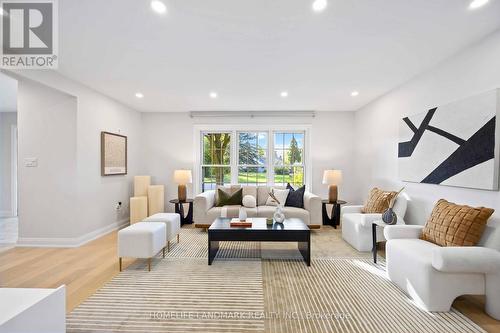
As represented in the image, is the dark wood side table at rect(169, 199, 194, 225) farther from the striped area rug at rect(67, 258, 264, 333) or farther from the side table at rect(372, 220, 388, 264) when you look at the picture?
the side table at rect(372, 220, 388, 264)

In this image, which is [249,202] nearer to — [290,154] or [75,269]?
[290,154]

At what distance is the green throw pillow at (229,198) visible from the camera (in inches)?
191

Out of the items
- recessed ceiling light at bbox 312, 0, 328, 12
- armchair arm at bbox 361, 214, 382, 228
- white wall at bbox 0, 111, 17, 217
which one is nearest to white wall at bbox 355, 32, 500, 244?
armchair arm at bbox 361, 214, 382, 228

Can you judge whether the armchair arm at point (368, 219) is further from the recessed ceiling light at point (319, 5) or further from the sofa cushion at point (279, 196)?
the recessed ceiling light at point (319, 5)

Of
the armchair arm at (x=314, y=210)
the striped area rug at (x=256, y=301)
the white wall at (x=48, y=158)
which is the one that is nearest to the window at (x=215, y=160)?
the armchair arm at (x=314, y=210)

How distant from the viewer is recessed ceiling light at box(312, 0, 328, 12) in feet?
6.39

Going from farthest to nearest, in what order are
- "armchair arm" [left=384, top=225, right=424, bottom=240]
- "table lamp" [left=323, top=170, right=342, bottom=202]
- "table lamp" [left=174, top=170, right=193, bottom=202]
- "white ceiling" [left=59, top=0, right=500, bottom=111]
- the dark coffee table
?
"table lamp" [left=174, top=170, right=193, bottom=202]
"table lamp" [left=323, top=170, right=342, bottom=202]
the dark coffee table
"armchair arm" [left=384, top=225, right=424, bottom=240]
"white ceiling" [left=59, top=0, right=500, bottom=111]

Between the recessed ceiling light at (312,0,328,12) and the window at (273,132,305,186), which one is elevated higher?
the recessed ceiling light at (312,0,328,12)

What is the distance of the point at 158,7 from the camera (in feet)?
6.61

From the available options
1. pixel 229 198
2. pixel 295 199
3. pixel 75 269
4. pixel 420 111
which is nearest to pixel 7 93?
pixel 75 269

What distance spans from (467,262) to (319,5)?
95.9 inches

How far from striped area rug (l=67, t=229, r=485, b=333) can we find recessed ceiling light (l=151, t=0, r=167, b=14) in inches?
101

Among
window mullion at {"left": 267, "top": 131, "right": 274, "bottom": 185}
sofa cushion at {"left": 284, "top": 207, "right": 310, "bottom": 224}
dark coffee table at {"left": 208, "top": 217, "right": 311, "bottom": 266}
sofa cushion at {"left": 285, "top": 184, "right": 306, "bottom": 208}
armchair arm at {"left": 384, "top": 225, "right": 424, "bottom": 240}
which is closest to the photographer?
armchair arm at {"left": 384, "top": 225, "right": 424, "bottom": 240}

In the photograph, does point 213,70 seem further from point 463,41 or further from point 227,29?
point 463,41
